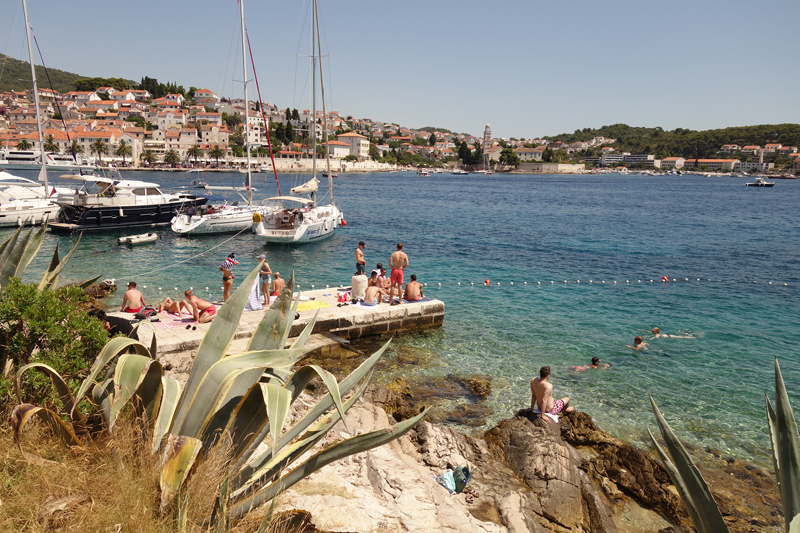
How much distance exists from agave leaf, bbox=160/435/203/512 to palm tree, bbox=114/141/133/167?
383ft

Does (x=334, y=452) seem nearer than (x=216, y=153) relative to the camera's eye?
Yes

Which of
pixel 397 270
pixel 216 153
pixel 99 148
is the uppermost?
pixel 99 148

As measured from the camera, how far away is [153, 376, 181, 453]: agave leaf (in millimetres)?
3021

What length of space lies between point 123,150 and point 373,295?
365ft

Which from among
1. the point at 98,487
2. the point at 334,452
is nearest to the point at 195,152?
the point at 98,487

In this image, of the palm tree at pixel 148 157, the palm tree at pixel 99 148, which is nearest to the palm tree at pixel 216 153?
the palm tree at pixel 148 157

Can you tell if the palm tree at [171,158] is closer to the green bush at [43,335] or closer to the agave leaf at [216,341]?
the green bush at [43,335]

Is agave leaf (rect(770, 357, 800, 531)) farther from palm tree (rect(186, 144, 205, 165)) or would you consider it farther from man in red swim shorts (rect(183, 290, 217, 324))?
palm tree (rect(186, 144, 205, 165))

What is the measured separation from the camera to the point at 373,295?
1273 cm

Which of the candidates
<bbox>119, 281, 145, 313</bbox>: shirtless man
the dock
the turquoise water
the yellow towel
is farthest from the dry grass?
the yellow towel

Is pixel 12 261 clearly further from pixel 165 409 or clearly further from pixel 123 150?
pixel 123 150

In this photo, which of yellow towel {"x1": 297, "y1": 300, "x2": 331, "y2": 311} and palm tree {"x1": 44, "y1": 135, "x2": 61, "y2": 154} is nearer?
yellow towel {"x1": 297, "y1": 300, "x2": 331, "y2": 311}

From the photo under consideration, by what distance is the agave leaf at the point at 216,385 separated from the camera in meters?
2.99

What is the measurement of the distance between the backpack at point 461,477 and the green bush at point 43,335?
4234mm
